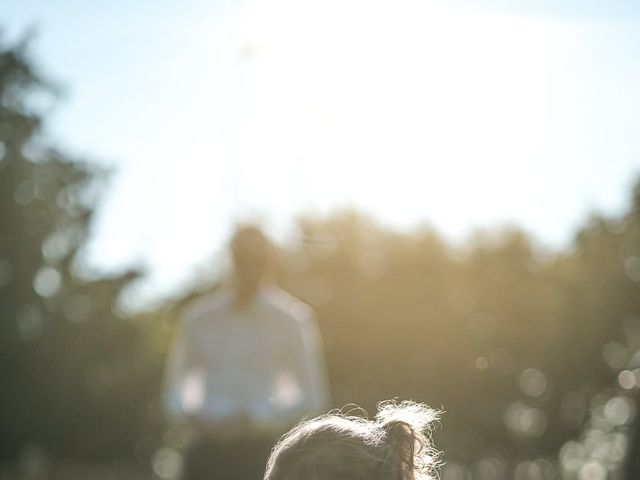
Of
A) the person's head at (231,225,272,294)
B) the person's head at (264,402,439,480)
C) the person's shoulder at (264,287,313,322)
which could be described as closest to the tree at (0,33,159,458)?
the person's shoulder at (264,287,313,322)

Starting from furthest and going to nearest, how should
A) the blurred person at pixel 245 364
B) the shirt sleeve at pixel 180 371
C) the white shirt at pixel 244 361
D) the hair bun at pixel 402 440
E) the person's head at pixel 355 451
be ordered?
the shirt sleeve at pixel 180 371
the white shirt at pixel 244 361
the blurred person at pixel 245 364
the hair bun at pixel 402 440
the person's head at pixel 355 451

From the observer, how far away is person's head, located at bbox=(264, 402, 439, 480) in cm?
280

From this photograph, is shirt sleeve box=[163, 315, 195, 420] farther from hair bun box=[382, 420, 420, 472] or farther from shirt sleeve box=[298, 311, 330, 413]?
hair bun box=[382, 420, 420, 472]

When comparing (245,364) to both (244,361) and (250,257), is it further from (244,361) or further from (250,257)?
(250,257)

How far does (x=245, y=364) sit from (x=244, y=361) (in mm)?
16

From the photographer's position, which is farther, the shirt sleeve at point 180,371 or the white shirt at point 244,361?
the shirt sleeve at point 180,371

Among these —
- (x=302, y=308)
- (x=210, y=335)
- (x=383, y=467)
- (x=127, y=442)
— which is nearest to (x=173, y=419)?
(x=210, y=335)

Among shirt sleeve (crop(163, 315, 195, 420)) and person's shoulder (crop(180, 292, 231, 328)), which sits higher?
person's shoulder (crop(180, 292, 231, 328))

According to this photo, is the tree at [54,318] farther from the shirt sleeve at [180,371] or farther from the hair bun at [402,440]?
the hair bun at [402,440]

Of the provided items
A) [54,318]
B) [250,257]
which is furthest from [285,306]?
[54,318]

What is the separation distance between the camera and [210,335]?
636 cm

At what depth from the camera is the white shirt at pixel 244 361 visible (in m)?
6.21

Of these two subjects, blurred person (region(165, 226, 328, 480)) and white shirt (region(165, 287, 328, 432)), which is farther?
white shirt (region(165, 287, 328, 432))

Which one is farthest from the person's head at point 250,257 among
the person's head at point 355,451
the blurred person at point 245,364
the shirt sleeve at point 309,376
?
the person's head at point 355,451
